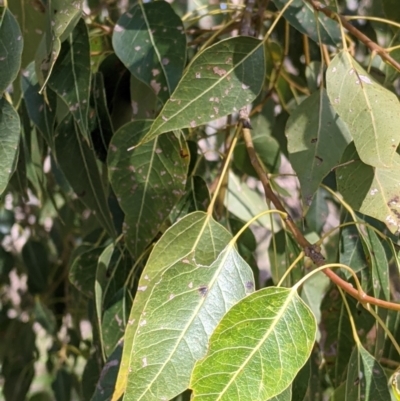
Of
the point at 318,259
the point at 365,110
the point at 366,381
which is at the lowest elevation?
the point at 366,381

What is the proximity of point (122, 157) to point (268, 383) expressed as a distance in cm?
28

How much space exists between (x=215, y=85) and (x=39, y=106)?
21 centimetres

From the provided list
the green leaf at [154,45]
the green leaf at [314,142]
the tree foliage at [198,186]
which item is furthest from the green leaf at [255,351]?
the green leaf at [154,45]

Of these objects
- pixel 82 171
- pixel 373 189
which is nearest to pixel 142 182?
pixel 82 171

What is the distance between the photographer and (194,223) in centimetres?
54

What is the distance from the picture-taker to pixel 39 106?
0.62 m

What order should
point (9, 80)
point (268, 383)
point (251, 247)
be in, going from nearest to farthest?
1. point (268, 383)
2. point (9, 80)
3. point (251, 247)

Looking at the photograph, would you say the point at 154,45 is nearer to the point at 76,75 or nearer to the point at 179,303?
the point at 76,75

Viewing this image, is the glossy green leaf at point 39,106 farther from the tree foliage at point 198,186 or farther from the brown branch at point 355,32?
the brown branch at point 355,32

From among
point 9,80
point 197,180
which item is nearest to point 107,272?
point 197,180

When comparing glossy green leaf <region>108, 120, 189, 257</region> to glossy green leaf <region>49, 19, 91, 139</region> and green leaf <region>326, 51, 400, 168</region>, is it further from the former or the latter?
green leaf <region>326, 51, 400, 168</region>

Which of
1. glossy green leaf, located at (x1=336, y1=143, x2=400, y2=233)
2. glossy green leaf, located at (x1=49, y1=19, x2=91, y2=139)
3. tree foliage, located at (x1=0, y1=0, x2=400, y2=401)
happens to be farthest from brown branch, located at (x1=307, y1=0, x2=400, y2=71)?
glossy green leaf, located at (x1=49, y1=19, x2=91, y2=139)

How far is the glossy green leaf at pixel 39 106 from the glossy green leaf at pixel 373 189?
11.7 inches

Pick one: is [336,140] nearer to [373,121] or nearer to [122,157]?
[373,121]
